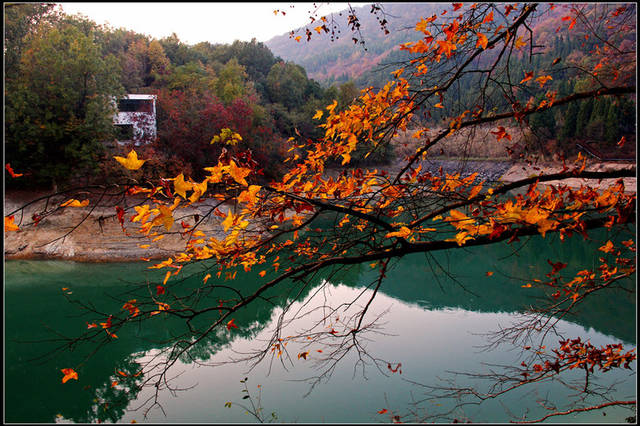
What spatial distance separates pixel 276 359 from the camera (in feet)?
16.5

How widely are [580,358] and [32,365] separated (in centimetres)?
612

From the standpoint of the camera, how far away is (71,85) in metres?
10.8

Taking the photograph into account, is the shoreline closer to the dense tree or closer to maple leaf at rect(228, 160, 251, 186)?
the dense tree

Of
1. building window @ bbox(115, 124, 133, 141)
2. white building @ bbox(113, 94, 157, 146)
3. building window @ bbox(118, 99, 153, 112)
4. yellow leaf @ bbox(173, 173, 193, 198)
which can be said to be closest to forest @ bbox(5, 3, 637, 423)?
yellow leaf @ bbox(173, 173, 193, 198)

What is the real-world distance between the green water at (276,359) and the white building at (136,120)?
5503 millimetres

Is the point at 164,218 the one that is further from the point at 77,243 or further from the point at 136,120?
the point at 136,120

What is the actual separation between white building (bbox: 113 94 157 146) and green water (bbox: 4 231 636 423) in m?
5.50

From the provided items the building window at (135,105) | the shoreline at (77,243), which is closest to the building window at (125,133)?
the building window at (135,105)

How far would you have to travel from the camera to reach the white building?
43.1 ft

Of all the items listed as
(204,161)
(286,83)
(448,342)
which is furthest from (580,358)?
(286,83)

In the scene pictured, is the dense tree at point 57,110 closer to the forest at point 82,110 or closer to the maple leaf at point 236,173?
the forest at point 82,110

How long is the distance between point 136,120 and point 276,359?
11.3m

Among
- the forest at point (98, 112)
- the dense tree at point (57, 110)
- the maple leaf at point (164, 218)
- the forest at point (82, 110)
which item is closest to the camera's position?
the maple leaf at point (164, 218)

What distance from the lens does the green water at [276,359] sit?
4164mm
